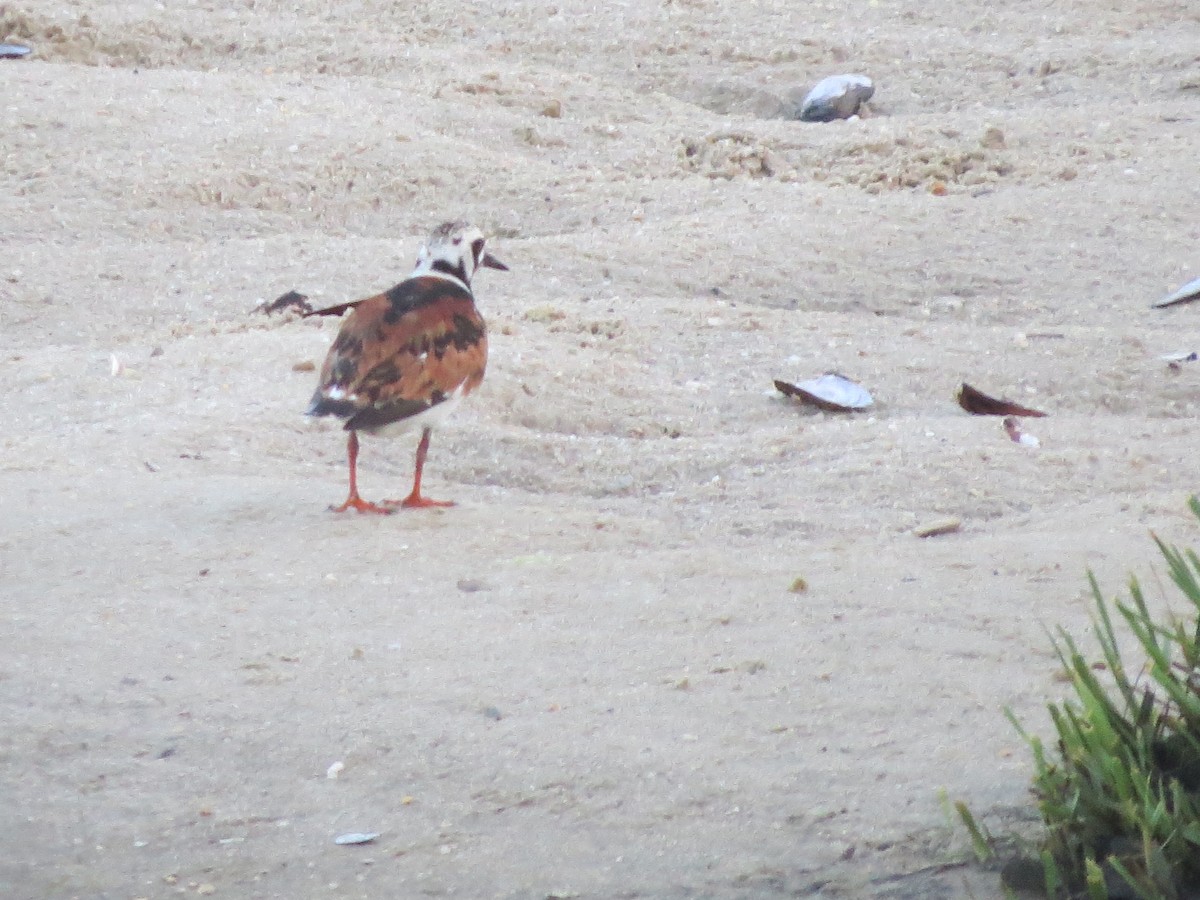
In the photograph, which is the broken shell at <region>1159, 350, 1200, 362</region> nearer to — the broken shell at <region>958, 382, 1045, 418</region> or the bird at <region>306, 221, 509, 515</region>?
the broken shell at <region>958, 382, 1045, 418</region>

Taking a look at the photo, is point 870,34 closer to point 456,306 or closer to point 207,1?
point 207,1

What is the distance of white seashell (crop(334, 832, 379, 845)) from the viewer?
320 cm

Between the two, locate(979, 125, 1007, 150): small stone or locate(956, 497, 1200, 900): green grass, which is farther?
locate(979, 125, 1007, 150): small stone

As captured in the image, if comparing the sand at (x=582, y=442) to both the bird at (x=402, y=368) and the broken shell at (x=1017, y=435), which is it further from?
the bird at (x=402, y=368)

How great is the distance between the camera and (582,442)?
630 cm

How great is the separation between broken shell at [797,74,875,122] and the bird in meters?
5.53

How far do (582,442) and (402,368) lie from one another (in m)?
1.12

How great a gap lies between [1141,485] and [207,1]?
862cm

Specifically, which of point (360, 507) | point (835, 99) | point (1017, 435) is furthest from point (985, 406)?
point (835, 99)

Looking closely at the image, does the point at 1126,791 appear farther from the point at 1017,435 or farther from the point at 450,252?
the point at 450,252

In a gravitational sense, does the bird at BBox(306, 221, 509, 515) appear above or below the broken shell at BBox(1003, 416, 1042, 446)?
above

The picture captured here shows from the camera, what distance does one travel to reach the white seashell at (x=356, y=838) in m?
3.20

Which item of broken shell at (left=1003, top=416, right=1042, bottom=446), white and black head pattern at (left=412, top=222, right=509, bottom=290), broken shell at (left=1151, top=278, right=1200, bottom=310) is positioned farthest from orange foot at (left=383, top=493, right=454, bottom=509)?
broken shell at (left=1151, top=278, right=1200, bottom=310)

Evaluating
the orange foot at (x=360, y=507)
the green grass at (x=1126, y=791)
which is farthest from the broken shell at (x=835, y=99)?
the green grass at (x=1126, y=791)
